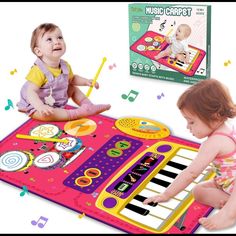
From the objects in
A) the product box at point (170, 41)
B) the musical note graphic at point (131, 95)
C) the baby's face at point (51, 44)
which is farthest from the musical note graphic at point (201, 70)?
the baby's face at point (51, 44)

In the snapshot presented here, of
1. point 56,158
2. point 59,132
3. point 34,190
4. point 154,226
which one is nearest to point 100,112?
point 59,132

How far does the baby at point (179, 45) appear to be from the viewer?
10.0 ft

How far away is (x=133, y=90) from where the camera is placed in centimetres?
316

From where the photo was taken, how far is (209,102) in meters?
1.94

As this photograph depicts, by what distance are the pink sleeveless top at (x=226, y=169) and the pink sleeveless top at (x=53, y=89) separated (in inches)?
44.7

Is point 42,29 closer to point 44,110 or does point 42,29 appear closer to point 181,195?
point 44,110

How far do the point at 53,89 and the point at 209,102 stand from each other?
1190 mm

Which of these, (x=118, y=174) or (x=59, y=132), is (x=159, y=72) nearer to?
(x=59, y=132)

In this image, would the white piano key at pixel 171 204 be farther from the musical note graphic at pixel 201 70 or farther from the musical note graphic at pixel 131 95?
the musical note graphic at pixel 201 70

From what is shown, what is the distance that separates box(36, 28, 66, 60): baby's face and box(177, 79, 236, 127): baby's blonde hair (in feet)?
3.48

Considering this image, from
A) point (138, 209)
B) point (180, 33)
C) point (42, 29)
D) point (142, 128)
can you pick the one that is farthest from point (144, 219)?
point (180, 33)

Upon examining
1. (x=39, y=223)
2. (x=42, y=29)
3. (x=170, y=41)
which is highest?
(x=42, y=29)

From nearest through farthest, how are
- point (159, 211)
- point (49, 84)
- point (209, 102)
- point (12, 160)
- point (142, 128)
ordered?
point (209, 102), point (159, 211), point (12, 160), point (142, 128), point (49, 84)

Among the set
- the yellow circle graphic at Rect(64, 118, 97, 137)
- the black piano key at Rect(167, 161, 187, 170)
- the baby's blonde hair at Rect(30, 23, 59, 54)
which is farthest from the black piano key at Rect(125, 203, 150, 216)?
the baby's blonde hair at Rect(30, 23, 59, 54)
